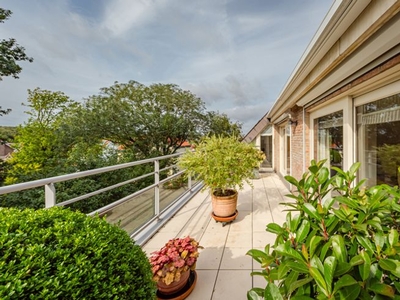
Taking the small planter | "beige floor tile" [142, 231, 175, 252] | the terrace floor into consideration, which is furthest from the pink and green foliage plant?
"beige floor tile" [142, 231, 175, 252]

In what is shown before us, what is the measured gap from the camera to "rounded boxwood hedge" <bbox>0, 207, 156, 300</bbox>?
2.61 feet

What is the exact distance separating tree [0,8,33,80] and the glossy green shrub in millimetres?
11161

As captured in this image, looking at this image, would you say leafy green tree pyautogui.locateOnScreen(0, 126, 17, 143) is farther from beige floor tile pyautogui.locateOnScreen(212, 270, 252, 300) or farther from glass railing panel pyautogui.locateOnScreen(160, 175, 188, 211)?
beige floor tile pyautogui.locateOnScreen(212, 270, 252, 300)

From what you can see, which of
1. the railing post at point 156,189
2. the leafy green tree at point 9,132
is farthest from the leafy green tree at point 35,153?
the railing post at point 156,189

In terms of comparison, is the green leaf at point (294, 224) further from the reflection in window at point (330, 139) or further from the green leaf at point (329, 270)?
the reflection in window at point (330, 139)

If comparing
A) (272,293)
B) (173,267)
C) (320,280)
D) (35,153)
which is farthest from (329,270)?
(35,153)

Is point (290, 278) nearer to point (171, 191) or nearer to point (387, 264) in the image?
point (387, 264)

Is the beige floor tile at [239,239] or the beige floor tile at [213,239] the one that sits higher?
the beige floor tile at [239,239]

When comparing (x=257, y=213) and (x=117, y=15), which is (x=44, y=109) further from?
(x=257, y=213)

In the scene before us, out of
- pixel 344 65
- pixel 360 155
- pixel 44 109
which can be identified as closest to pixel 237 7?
pixel 344 65

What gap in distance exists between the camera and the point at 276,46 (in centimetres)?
577

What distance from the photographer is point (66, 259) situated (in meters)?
0.93

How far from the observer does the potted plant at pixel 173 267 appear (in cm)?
186

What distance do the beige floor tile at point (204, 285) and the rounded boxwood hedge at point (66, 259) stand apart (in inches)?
37.5
